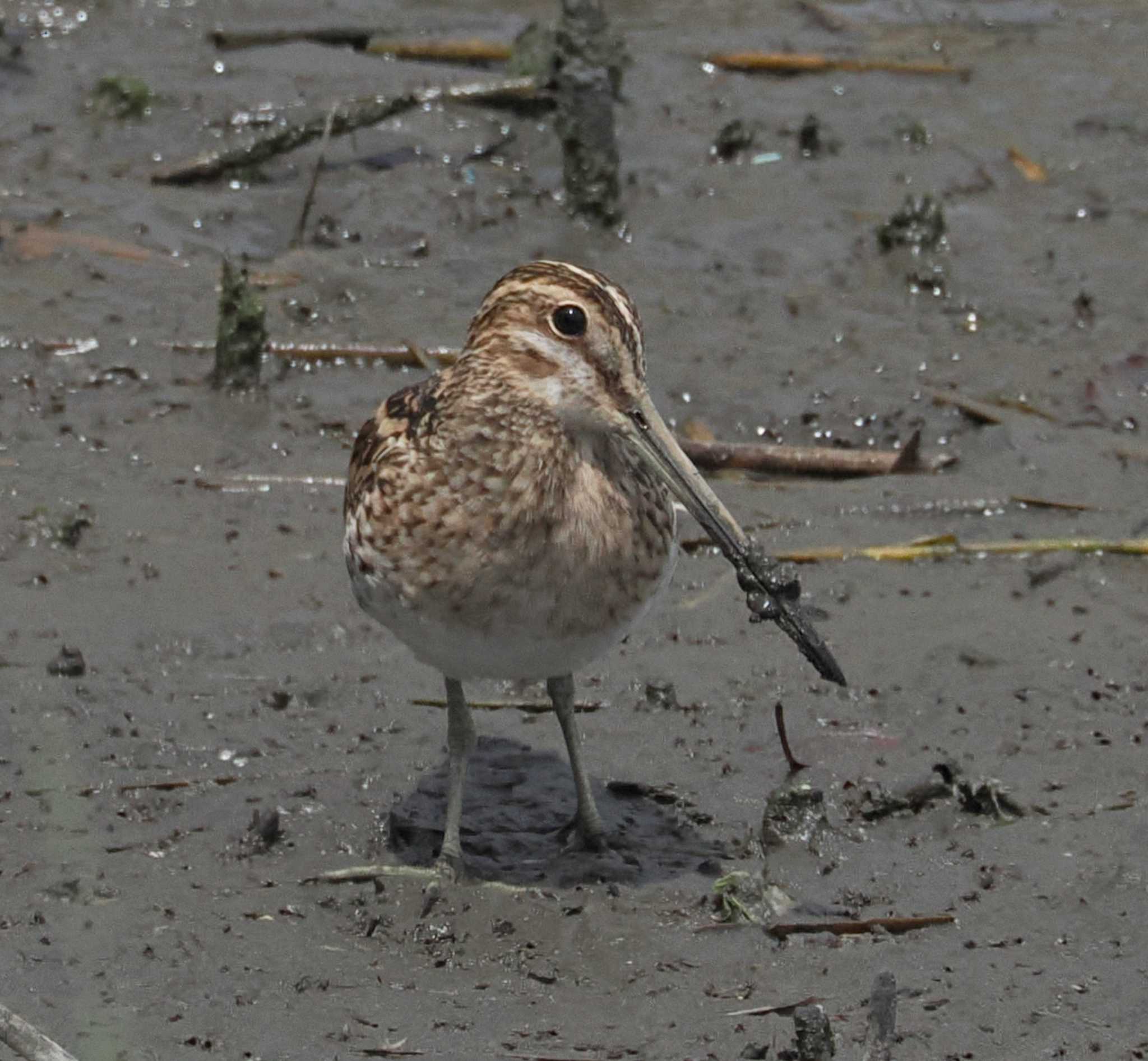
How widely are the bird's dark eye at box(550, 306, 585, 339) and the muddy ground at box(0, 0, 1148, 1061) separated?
1.40 metres

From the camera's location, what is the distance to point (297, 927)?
5.21 metres

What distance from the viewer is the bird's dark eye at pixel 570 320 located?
495 centimetres

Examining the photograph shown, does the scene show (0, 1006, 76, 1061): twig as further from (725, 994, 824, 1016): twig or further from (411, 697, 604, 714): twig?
(411, 697, 604, 714): twig

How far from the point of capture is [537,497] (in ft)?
16.5

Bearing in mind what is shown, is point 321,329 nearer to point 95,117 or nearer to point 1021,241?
point 95,117

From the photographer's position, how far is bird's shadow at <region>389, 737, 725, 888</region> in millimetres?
5551

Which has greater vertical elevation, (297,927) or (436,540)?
(436,540)

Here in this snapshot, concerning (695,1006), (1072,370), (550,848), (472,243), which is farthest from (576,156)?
(695,1006)

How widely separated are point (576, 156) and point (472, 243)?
60cm

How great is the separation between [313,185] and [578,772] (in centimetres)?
416

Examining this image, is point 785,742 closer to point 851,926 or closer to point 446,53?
point 851,926

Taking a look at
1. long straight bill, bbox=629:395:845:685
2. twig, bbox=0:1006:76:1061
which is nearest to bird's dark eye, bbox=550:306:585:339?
long straight bill, bbox=629:395:845:685

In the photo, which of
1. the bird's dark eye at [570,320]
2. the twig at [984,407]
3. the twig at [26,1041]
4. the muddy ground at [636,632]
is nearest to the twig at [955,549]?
the muddy ground at [636,632]

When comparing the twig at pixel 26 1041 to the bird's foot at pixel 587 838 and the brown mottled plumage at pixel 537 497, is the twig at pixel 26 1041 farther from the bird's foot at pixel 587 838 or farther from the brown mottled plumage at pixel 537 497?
the bird's foot at pixel 587 838
